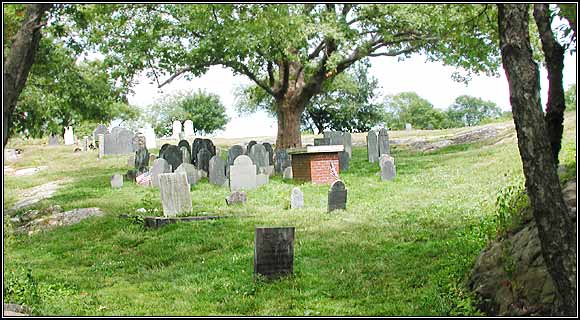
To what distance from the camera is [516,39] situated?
15.6ft

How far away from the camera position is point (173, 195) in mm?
12945

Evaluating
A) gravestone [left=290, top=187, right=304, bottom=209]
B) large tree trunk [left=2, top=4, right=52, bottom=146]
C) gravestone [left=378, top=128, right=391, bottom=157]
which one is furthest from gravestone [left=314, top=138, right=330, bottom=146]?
large tree trunk [left=2, top=4, right=52, bottom=146]

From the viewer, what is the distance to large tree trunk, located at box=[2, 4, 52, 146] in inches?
207

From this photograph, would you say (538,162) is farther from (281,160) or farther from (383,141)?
(383,141)

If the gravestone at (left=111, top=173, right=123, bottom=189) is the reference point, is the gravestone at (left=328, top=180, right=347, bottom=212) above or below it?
below

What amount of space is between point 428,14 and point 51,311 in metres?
17.5

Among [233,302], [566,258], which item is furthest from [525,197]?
[233,302]

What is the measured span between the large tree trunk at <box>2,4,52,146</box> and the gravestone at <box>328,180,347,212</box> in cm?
777

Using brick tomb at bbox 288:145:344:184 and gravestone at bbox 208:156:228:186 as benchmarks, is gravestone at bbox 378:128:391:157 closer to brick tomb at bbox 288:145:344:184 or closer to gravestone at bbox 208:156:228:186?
brick tomb at bbox 288:145:344:184

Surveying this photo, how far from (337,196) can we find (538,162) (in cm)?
802

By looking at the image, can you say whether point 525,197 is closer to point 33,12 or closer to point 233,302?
point 233,302

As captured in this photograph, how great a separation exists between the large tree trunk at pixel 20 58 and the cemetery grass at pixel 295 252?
256 centimetres

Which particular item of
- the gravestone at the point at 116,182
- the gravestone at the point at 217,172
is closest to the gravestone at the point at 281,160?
the gravestone at the point at 217,172

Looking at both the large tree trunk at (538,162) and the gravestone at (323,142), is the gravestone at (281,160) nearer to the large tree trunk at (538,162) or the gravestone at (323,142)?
the gravestone at (323,142)
